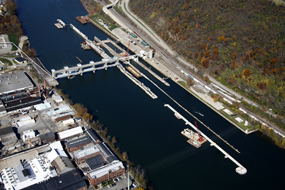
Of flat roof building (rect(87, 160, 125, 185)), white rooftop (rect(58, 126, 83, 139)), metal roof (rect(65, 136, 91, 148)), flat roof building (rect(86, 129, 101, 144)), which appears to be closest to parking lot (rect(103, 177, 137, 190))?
flat roof building (rect(87, 160, 125, 185))

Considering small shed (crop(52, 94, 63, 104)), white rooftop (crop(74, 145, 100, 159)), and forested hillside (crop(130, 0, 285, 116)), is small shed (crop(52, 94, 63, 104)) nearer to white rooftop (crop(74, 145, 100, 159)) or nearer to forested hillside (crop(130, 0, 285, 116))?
white rooftop (crop(74, 145, 100, 159))

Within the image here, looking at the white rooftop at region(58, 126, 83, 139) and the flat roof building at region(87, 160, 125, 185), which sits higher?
the white rooftop at region(58, 126, 83, 139)

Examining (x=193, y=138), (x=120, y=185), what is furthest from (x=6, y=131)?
(x=193, y=138)

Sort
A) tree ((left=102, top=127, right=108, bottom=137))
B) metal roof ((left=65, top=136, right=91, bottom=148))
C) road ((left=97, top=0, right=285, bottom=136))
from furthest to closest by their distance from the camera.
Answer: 1. road ((left=97, top=0, right=285, bottom=136))
2. tree ((left=102, top=127, right=108, bottom=137))
3. metal roof ((left=65, top=136, right=91, bottom=148))

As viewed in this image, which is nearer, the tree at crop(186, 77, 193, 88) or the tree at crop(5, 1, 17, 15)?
the tree at crop(186, 77, 193, 88)

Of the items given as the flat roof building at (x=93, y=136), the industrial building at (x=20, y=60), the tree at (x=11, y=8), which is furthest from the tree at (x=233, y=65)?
→ the tree at (x=11, y=8)

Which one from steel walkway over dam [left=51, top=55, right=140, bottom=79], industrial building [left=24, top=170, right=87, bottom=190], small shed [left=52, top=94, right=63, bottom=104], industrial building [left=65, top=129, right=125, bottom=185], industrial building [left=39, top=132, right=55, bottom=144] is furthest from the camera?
steel walkway over dam [left=51, top=55, right=140, bottom=79]
